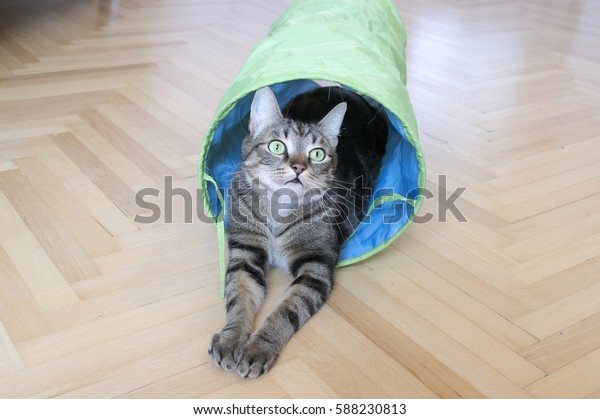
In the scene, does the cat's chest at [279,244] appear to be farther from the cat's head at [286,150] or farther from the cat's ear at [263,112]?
the cat's ear at [263,112]

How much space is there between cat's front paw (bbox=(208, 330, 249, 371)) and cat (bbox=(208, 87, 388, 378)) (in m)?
0.03

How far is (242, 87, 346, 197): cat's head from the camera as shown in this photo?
62.9 inches

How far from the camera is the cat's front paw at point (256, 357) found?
4.46ft

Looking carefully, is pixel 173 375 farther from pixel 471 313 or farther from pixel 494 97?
pixel 494 97

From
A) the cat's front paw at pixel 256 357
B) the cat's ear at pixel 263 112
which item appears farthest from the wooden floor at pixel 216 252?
the cat's ear at pixel 263 112

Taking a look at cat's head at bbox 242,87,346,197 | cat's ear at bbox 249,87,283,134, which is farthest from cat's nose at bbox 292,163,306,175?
cat's ear at bbox 249,87,283,134

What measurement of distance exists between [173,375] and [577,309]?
97 centimetres

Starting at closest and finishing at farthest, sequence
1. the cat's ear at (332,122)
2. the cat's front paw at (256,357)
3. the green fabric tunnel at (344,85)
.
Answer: the cat's front paw at (256,357) < the green fabric tunnel at (344,85) < the cat's ear at (332,122)

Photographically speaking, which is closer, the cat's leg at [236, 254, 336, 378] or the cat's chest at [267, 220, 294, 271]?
the cat's leg at [236, 254, 336, 378]

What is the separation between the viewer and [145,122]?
2.48 metres

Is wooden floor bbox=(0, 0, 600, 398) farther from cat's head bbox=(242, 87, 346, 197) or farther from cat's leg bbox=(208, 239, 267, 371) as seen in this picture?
cat's head bbox=(242, 87, 346, 197)

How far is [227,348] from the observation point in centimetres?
139

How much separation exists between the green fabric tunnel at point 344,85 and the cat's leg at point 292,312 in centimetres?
13

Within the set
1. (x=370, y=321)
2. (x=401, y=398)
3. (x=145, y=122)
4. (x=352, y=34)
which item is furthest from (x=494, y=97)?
(x=401, y=398)
